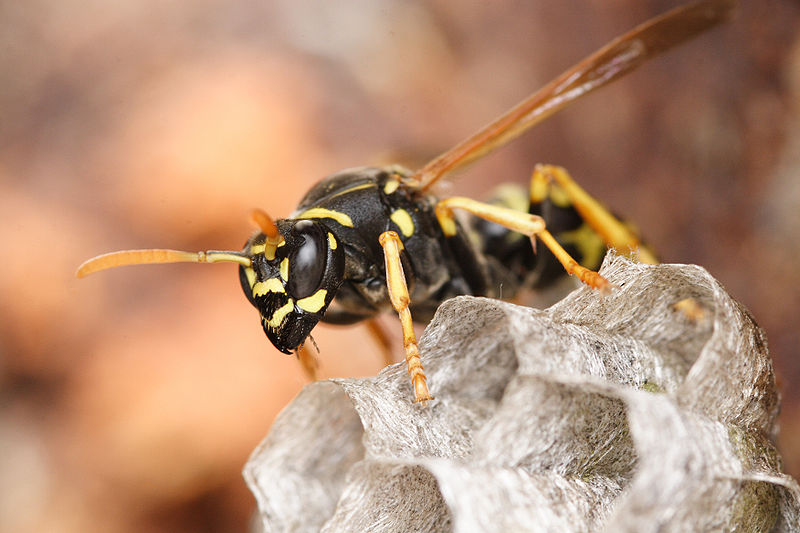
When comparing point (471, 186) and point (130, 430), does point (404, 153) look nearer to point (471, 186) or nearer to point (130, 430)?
point (471, 186)

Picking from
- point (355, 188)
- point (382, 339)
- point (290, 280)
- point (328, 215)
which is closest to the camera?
point (290, 280)

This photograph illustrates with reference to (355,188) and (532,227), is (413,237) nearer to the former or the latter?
(355,188)

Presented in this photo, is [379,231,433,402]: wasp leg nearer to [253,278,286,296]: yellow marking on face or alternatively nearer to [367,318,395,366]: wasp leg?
[253,278,286,296]: yellow marking on face

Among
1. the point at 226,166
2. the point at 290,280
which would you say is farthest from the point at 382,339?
the point at 226,166

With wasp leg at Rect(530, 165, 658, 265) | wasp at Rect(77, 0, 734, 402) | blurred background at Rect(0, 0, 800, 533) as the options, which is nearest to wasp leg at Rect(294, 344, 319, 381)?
wasp at Rect(77, 0, 734, 402)

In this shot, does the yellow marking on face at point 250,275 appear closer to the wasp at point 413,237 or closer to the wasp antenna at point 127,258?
the wasp at point 413,237

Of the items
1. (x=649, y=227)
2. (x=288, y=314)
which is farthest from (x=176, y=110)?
(x=649, y=227)

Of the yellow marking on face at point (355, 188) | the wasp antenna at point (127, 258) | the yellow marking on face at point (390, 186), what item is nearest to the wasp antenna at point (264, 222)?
the wasp antenna at point (127, 258)
